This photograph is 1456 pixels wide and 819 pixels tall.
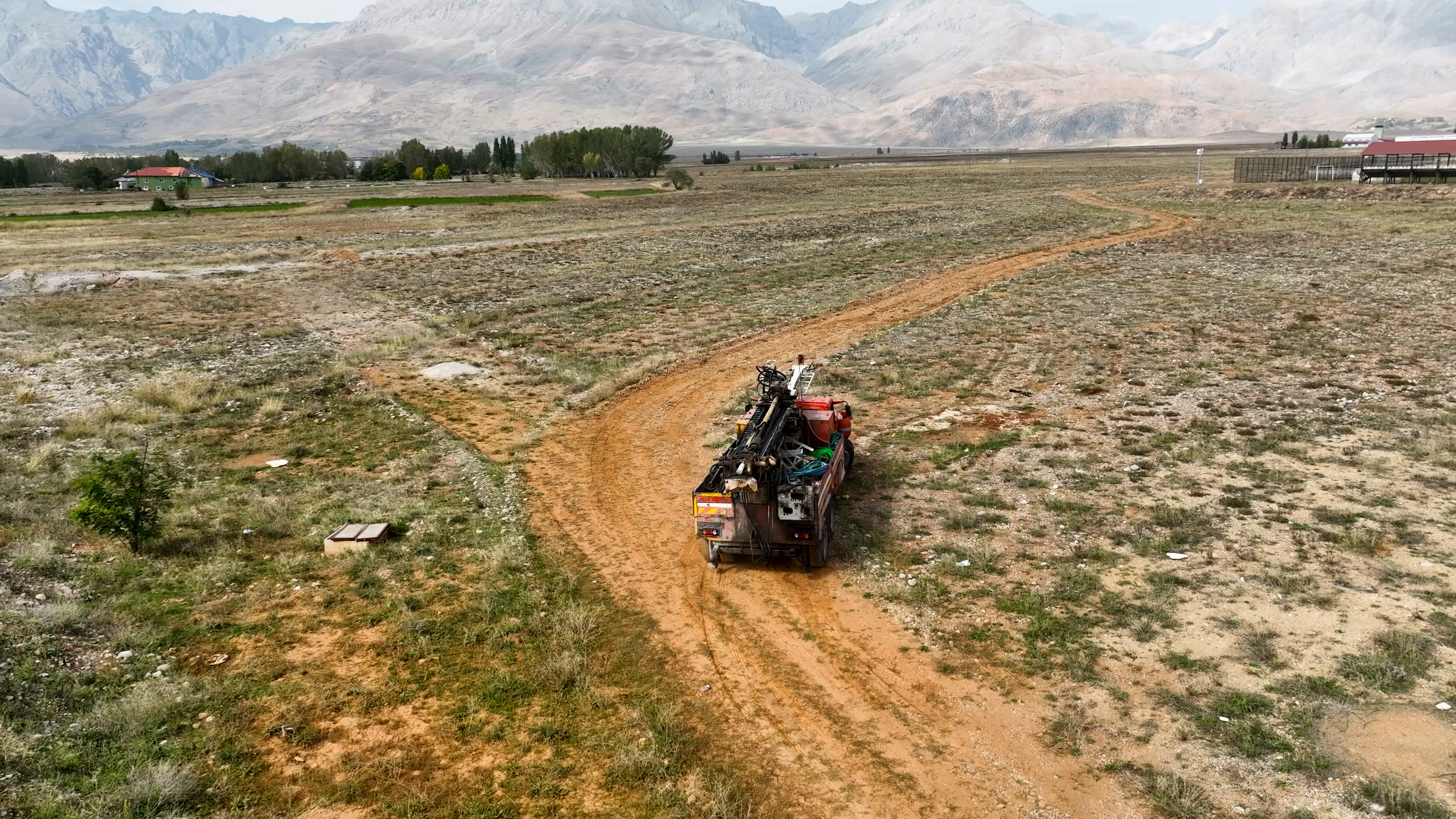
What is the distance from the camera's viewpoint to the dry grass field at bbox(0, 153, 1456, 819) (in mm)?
9531

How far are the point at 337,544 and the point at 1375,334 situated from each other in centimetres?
2953

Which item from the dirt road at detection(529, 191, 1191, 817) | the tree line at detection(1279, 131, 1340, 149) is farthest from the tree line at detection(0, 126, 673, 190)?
the dirt road at detection(529, 191, 1191, 817)

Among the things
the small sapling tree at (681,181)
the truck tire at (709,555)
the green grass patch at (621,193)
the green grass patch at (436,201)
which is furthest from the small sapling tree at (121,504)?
the small sapling tree at (681,181)

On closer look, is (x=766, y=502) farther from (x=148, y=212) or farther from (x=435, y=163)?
(x=435, y=163)

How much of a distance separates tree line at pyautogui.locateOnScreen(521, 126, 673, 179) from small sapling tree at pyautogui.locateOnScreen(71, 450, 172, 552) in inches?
5390

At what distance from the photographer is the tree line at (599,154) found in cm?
14662

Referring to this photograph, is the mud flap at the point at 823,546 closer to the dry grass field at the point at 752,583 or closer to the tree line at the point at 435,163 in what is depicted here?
the dry grass field at the point at 752,583

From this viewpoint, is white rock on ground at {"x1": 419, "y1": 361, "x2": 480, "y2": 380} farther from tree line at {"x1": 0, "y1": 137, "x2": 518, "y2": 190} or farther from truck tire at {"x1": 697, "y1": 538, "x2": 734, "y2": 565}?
tree line at {"x1": 0, "y1": 137, "x2": 518, "y2": 190}

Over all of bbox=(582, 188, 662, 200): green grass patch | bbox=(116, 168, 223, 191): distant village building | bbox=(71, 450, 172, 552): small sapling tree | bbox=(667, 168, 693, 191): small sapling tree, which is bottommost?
bbox=(71, 450, 172, 552): small sapling tree

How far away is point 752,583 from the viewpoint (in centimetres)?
1370

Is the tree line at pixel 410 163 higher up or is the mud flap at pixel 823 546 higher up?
the tree line at pixel 410 163

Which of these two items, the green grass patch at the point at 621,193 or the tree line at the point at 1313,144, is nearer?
the green grass patch at the point at 621,193

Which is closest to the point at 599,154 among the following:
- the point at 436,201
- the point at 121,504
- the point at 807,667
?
the point at 436,201

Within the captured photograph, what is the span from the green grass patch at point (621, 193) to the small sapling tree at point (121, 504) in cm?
8735
